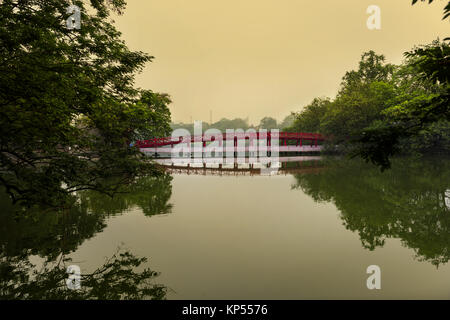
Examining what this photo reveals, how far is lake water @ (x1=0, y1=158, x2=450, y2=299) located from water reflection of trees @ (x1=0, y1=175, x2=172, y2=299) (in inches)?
1.8

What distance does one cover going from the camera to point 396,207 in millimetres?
7438

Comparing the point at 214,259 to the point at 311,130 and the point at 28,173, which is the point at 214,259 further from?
the point at 311,130

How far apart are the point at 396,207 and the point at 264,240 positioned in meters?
4.76

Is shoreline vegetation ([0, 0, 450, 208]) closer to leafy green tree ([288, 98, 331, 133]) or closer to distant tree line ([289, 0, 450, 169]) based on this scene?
distant tree line ([289, 0, 450, 169])

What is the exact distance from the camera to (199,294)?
3.47 meters

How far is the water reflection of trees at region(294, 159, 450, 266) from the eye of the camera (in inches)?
202

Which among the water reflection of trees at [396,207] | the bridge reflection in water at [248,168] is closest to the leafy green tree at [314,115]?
the bridge reflection in water at [248,168]

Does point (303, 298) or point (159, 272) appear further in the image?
point (159, 272)

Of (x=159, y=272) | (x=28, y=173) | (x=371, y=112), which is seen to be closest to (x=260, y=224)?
(x=159, y=272)

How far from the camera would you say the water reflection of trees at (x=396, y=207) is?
16.9 feet

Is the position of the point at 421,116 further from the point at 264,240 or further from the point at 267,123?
the point at 267,123

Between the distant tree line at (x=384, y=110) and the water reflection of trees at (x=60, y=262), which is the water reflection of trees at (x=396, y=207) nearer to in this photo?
the distant tree line at (x=384, y=110)

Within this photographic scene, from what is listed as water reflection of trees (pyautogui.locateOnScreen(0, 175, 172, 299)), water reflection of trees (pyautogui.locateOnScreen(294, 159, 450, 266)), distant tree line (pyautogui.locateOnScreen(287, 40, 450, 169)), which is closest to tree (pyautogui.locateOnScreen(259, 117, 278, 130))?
distant tree line (pyautogui.locateOnScreen(287, 40, 450, 169))
